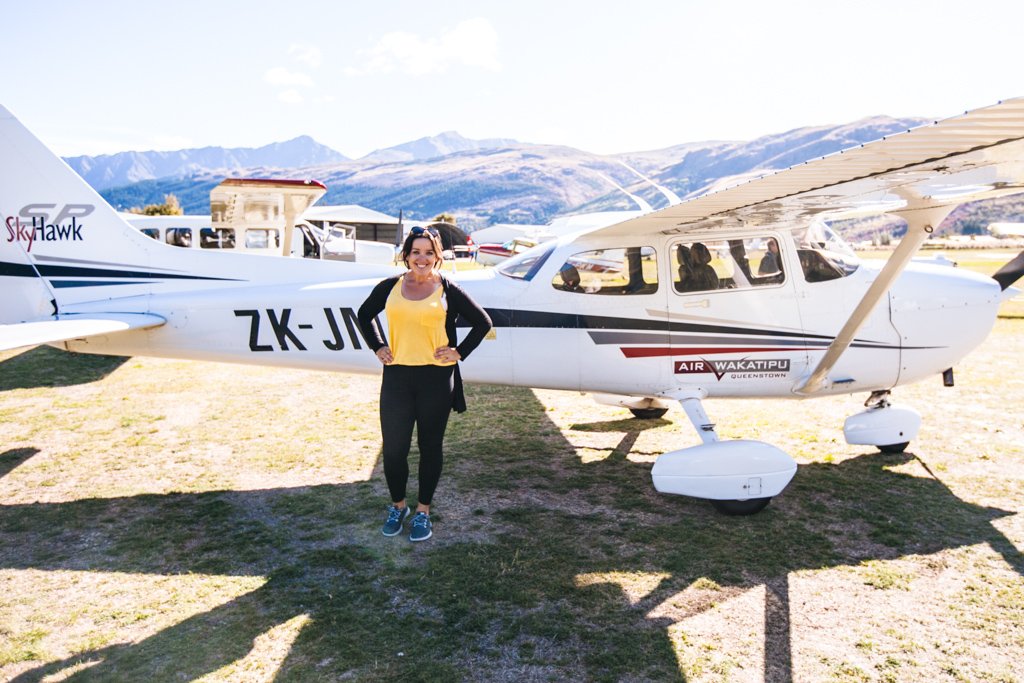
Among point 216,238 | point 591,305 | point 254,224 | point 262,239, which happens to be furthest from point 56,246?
point 262,239

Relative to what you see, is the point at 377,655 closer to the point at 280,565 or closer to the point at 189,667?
the point at 189,667

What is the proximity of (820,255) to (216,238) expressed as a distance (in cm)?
1205

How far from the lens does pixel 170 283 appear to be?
5301 millimetres

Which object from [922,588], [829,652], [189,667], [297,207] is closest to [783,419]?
[922,588]

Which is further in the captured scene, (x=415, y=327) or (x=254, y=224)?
(x=254, y=224)

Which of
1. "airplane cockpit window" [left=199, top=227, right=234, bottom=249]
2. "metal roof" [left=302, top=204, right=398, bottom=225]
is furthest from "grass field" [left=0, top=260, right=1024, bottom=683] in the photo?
"metal roof" [left=302, top=204, right=398, bottom=225]

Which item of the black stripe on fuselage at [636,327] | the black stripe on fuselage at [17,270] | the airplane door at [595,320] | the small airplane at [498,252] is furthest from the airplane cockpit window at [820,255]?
the small airplane at [498,252]

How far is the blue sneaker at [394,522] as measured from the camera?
4.11 m

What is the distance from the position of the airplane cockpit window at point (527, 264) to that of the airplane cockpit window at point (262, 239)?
1006 centimetres

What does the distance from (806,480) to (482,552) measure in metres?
2.70

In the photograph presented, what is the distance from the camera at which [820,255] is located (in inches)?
199

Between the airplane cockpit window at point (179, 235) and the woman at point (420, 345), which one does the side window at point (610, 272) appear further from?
the airplane cockpit window at point (179, 235)

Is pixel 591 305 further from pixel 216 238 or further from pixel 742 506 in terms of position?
pixel 216 238

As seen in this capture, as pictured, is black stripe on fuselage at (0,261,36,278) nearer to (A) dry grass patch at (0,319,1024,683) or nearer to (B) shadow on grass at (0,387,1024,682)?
(A) dry grass patch at (0,319,1024,683)
